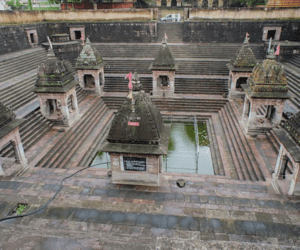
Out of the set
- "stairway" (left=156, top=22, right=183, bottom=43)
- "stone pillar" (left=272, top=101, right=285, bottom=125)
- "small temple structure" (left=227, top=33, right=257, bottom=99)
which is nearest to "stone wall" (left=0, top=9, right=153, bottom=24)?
"stairway" (left=156, top=22, right=183, bottom=43)

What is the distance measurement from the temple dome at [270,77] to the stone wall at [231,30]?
49.4 feet

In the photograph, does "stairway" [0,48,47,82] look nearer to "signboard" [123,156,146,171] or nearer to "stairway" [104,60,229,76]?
"stairway" [104,60,229,76]

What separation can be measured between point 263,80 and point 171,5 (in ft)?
122

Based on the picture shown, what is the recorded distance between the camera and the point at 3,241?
5.66 m

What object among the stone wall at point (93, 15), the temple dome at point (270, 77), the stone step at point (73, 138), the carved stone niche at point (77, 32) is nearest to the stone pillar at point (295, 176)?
the temple dome at point (270, 77)

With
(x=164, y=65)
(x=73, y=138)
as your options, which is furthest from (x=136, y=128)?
(x=164, y=65)

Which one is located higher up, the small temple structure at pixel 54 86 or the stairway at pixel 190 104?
the small temple structure at pixel 54 86

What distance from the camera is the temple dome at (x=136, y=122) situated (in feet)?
24.5

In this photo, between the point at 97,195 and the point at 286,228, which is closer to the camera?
the point at 286,228

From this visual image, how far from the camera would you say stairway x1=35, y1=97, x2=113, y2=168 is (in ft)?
37.0

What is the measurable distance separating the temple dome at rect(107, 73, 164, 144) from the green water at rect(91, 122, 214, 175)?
330 centimetres

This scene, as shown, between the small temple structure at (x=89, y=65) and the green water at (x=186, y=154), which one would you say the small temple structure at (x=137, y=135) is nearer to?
the green water at (x=186, y=154)

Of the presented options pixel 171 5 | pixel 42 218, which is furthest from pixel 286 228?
pixel 171 5

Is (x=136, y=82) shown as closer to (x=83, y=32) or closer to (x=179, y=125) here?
(x=179, y=125)
